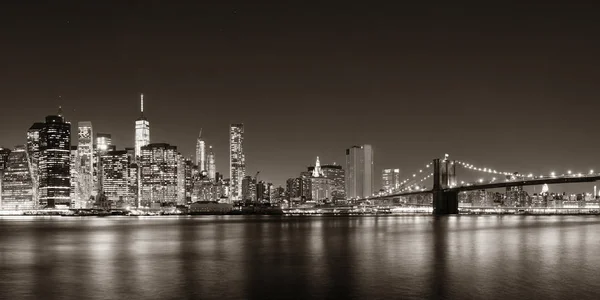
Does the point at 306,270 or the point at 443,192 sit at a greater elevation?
the point at 443,192

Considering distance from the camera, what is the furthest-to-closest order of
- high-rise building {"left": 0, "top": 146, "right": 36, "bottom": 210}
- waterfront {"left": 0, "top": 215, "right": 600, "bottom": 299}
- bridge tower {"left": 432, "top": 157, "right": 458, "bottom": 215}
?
high-rise building {"left": 0, "top": 146, "right": 36, "bottom": 210}
bridge tower {"left": 432, "top": 157, "right": 458, "bottom": 215}
waterfront {"left": 0, "top": 215, "right": 600, "bottom": 299}

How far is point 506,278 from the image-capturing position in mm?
24016

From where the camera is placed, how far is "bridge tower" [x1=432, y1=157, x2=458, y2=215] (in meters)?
104

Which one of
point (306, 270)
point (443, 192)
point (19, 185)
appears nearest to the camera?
point (306, 270)

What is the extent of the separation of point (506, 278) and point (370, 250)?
43.7 ft

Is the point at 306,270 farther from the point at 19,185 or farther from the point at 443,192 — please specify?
the point at 19,185

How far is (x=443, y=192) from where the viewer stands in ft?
341

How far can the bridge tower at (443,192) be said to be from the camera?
104m

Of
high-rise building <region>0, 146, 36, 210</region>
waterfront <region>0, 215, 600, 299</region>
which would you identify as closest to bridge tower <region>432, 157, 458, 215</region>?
waterfront <region>0, 215, 600, 299</region>

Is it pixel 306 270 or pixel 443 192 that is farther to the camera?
pixel 443 192

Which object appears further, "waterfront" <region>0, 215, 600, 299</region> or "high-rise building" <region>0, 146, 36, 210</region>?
"high-rise building" <region>0, 146, 36, 210</region>

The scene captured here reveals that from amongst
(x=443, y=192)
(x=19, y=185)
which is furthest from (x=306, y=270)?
(x=19, y=185)

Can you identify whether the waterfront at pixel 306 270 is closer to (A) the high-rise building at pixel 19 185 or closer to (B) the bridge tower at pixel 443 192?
(B) the bridge tower at pixel 443 192

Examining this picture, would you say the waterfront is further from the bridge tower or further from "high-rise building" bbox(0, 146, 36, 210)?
"high-rise building" bbox(0, 146, 36, 210)
